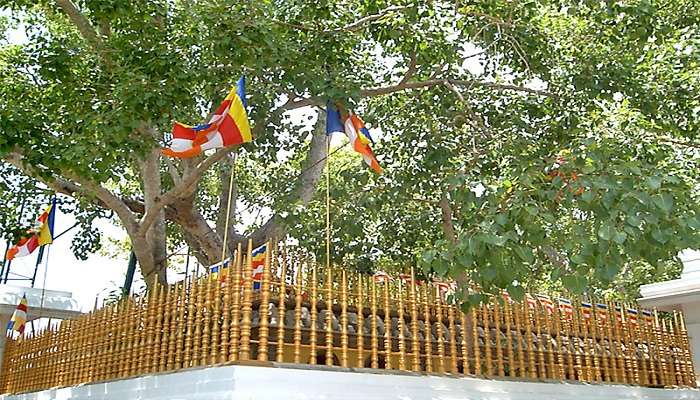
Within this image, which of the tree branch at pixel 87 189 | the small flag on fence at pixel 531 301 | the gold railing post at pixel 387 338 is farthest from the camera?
the tree branch at pixel 87 189

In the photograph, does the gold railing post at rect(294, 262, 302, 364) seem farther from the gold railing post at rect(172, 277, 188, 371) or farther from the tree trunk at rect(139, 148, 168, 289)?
the tree trunk at rect(139, 148, 168, 289)

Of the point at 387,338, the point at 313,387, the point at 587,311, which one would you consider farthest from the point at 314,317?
the point at 587,311

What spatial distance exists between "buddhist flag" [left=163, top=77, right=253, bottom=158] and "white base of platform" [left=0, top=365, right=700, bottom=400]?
194cm

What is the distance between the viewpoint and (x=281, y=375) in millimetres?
4285

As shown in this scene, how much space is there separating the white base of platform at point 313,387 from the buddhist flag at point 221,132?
6.36 feet

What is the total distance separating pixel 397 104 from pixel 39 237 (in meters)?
5.09

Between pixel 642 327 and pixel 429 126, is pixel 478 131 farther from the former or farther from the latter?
pixel 642 327

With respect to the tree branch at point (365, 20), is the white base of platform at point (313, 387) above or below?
below

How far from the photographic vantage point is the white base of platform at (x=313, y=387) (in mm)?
4184

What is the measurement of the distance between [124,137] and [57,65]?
1.29m

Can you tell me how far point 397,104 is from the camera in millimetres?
8812

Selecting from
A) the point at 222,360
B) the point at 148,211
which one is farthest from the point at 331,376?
the point at 148,211

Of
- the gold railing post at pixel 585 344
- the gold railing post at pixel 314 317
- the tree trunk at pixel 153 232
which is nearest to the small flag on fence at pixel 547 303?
the gold railing post at pixel 585 344

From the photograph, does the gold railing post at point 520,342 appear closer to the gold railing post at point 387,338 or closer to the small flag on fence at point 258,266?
the gold railing post at point 387,338
